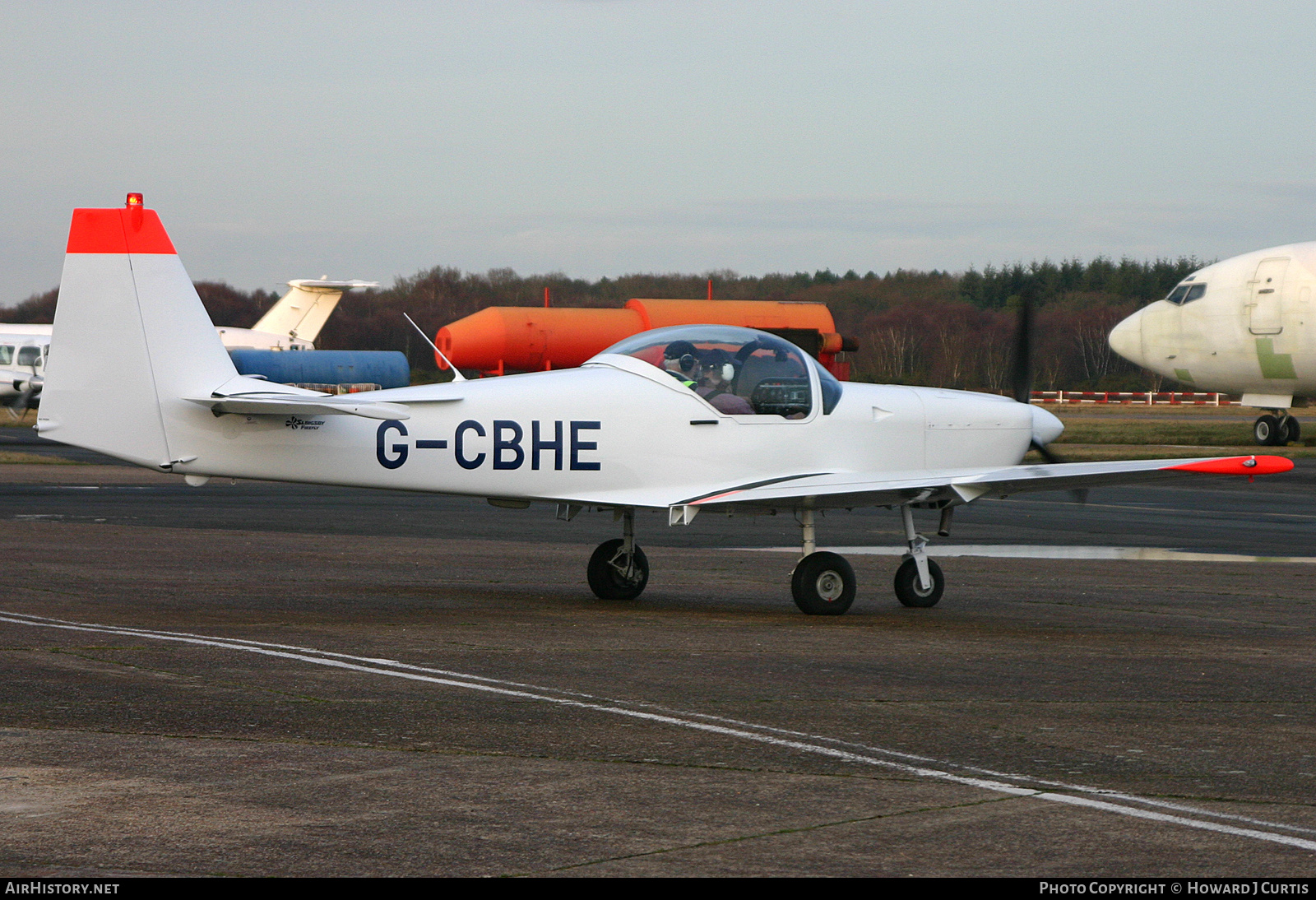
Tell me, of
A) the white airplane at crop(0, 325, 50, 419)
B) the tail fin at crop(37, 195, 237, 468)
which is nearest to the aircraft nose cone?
the tail fin at crop(37, 195, 237, 468)

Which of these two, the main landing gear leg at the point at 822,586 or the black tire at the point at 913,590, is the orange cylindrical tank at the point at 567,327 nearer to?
the black tire at the point at 913,590

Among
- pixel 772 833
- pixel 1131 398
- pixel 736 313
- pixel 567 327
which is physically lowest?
pixel 772 833

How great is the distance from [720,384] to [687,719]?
5.08 m

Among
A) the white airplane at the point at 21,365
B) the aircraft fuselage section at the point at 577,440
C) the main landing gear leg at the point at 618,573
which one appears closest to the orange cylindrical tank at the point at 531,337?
the white airplane at the point at 21,365

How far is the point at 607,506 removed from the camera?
38.8ft

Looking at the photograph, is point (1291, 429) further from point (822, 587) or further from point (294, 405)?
point (294, 405)

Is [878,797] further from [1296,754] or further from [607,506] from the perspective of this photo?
[607,506]

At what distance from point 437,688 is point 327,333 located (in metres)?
71.7

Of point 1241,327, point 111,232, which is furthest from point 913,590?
point 1241,327

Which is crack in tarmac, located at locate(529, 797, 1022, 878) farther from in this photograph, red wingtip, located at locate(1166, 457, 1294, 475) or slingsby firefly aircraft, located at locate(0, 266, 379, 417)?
slingsby firefly aircraft, located at locate(0, 266, 379, 417)

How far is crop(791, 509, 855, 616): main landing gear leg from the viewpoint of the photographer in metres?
11.6

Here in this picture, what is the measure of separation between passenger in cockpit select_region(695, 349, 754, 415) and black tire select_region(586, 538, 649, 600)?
66.7 inches

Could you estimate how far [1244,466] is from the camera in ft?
34.1
